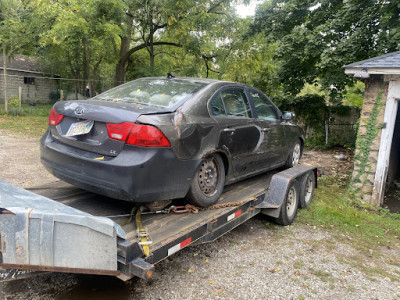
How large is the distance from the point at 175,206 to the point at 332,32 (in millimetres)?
9571

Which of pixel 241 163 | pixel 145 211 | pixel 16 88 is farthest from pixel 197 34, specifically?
pixel 16 88

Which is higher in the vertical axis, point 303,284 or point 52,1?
point 52,1

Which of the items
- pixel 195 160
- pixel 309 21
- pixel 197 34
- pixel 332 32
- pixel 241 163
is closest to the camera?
pixel 195 160

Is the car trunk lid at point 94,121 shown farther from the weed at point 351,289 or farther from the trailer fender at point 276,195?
the weed at point 351,289

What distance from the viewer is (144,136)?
2.91 m

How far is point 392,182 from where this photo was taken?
9.08 metres

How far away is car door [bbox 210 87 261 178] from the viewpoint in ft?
12.7

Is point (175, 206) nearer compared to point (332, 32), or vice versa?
point (175, 206)

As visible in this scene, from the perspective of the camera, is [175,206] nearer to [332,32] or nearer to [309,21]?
[332,32]

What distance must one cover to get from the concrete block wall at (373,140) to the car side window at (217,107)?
13.7ft

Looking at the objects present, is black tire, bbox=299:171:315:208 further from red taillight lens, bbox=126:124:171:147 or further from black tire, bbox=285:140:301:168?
red taillight lens, bbox=126:124:171:147

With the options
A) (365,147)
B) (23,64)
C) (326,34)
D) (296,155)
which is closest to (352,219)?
(296,155)

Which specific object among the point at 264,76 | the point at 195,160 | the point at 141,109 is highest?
the point at 264,76

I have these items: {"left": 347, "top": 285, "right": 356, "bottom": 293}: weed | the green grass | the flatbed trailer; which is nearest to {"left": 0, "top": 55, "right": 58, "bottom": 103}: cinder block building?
the green grass
